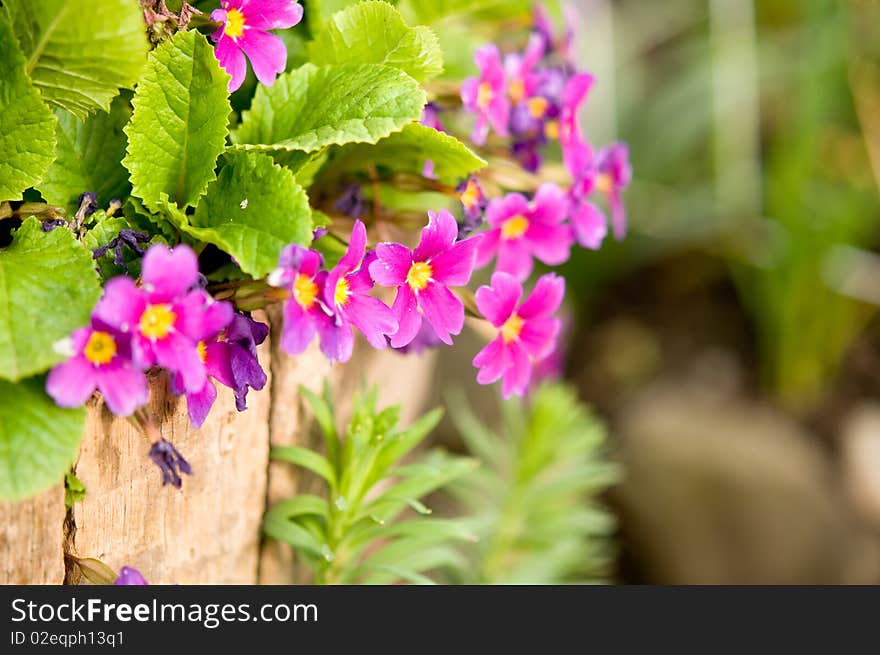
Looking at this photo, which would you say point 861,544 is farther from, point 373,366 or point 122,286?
point 122,286

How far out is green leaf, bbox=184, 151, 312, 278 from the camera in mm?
521

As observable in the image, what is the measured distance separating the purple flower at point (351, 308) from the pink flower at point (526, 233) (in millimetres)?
183

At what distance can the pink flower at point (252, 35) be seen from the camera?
588mm

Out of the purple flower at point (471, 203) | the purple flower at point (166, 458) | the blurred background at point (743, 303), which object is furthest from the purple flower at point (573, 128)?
the blurred background at point (743, 303)

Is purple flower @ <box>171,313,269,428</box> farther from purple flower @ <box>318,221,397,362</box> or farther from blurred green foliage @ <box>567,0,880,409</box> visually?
blurred green foliage @ <box>567,0,880,409</box>

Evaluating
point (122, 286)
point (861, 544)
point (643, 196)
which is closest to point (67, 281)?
point (122, 286)

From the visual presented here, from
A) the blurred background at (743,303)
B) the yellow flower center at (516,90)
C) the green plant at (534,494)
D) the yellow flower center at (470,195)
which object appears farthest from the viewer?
the blurred background at (743,303)

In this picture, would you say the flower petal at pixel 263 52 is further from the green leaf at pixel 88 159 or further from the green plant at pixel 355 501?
the green plant at pixel 355 501

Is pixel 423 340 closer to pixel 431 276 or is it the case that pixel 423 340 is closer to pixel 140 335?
pixel 431 276

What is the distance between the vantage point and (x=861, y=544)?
1872 millimetres

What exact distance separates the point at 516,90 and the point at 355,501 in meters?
0.41

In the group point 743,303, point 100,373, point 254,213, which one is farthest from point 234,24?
point 743,303

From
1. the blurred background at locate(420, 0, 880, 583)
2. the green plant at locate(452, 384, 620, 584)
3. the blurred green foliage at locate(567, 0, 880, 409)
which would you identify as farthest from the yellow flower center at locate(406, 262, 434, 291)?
the blurred green foliage at locate(567, 0, 880, 409)

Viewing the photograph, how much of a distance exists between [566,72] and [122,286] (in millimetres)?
559
